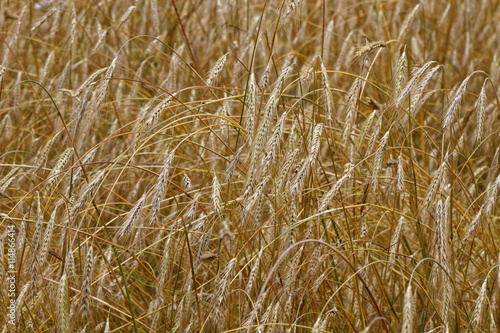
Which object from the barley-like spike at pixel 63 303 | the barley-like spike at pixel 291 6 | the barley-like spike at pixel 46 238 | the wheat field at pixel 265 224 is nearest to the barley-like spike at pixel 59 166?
the wheat field at pixel 265 224

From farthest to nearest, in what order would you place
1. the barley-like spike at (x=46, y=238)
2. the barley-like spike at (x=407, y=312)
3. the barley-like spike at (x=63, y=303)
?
the barley-like spike at (x=46, y=238), the barley-like spike at (x=63, y=303), the barley-like spike at (x=407, y=312)

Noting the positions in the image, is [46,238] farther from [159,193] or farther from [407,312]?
[407,312]

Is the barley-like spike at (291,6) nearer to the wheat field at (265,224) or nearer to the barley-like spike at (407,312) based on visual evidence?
the wheat field at (265,224)

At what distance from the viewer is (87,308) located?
1.43 meters

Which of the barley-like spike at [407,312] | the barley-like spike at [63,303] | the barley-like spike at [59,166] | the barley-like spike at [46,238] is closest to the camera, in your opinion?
the barley-like spike at [407,312]

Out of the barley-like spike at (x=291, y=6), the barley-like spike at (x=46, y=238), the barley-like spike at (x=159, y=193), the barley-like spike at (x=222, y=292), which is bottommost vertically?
the barley-like spike at (x=222, y=292)

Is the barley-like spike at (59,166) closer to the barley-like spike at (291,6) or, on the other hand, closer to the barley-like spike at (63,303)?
the barley-like spike at (63,303)

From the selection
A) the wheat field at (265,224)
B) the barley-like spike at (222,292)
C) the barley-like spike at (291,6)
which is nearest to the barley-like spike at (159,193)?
the wheat field at (265,224)

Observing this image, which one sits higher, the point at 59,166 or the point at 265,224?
the point at 59,166

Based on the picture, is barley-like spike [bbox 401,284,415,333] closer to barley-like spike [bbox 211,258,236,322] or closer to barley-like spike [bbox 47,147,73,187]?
barley-like spike [bbox 211,258,236,322]

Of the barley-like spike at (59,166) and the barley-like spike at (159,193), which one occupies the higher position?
the barley-like spike at (59,166)

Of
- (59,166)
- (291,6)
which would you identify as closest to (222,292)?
(59,166)

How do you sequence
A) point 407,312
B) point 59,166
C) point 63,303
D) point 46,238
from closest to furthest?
point 407,312
point 63,303
point 46,238
point 59,166

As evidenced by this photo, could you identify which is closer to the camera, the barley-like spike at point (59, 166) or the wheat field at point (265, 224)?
the wheat field at point (265, 224)
